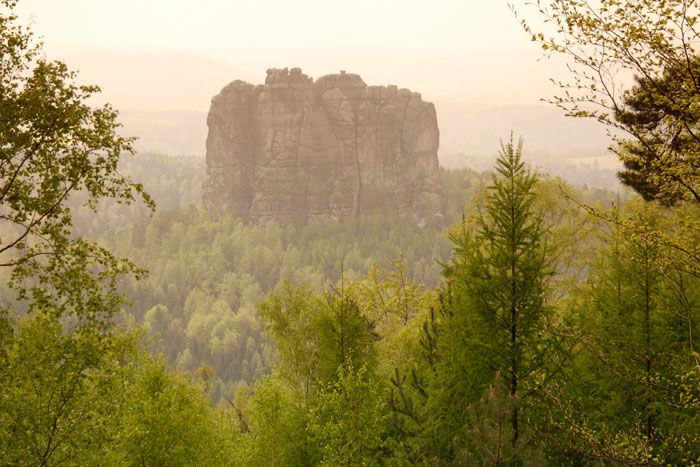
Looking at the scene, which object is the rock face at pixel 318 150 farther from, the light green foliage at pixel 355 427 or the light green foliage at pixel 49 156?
the light green foliage at pixel 49 156

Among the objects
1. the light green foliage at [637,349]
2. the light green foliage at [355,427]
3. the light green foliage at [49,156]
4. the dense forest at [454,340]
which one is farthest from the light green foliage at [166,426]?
the light green foliage at [637,349]

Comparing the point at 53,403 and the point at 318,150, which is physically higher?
the point at 318,150

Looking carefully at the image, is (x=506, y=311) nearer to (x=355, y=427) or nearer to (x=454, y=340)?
(x=454, y=340)

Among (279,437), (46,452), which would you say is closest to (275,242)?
(279,437)

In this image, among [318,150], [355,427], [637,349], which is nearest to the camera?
[637,349]

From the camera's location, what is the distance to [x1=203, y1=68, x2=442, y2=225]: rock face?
133500 mm

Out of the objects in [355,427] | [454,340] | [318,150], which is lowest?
[355,427]

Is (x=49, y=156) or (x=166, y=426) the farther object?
(x=166, y=426)

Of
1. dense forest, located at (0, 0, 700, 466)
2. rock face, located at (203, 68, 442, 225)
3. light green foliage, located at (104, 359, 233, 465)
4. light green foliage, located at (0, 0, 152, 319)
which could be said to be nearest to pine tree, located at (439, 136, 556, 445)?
dense forest, located at (0, 0, 700, 466)

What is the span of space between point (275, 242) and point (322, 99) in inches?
1498

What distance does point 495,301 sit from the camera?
43.3 feet

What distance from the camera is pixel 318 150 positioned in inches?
5310

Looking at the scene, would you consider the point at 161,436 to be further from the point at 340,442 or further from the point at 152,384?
the point at 340,442

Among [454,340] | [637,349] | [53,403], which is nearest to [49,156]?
[53,403]
